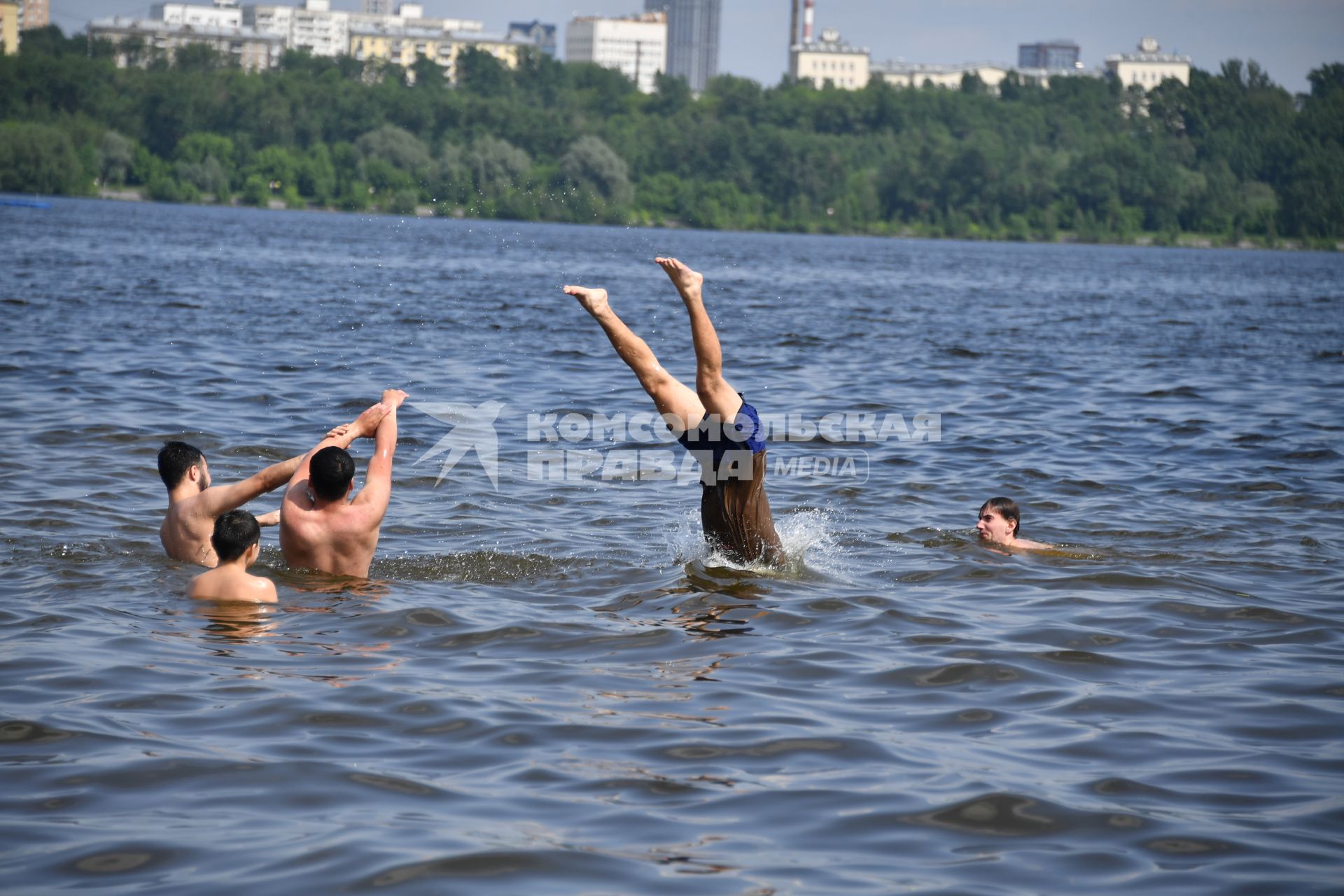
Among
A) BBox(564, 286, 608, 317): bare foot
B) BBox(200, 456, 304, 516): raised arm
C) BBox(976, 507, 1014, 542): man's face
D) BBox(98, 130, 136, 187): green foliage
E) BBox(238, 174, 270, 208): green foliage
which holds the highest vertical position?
BBox(98, 130, 136, 187): green foliage

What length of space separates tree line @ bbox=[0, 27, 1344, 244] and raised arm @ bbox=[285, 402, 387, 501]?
76584mm

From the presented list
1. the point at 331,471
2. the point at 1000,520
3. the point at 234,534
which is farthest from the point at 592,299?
the point at 1000,520

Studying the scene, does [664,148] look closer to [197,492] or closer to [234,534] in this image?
[197,492]

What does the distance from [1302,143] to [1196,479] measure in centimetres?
16372

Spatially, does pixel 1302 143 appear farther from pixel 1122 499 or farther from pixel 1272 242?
pixel 1122 499

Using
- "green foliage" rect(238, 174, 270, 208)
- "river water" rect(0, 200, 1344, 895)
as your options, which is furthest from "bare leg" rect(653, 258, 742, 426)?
"green foliage" rect(238, 174, 270, 208)

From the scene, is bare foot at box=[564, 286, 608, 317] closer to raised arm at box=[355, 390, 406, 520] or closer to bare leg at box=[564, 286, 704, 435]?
bare leg at box=[564, 286, 704, 435]

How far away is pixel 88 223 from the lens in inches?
2628

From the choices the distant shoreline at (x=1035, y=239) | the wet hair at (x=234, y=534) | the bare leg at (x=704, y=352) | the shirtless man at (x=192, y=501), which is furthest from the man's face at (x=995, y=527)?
the distant shoreline at (x=1035, y=239)

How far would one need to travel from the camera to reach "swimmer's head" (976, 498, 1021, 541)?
432 inches

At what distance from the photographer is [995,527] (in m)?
11.0

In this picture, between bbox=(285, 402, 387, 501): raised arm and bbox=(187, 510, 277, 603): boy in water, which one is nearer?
bbox=(187, 510, 277, 603): boy in water

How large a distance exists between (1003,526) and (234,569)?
5982mm

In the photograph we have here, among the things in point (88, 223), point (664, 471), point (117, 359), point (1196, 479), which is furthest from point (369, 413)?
point (88, 223)
